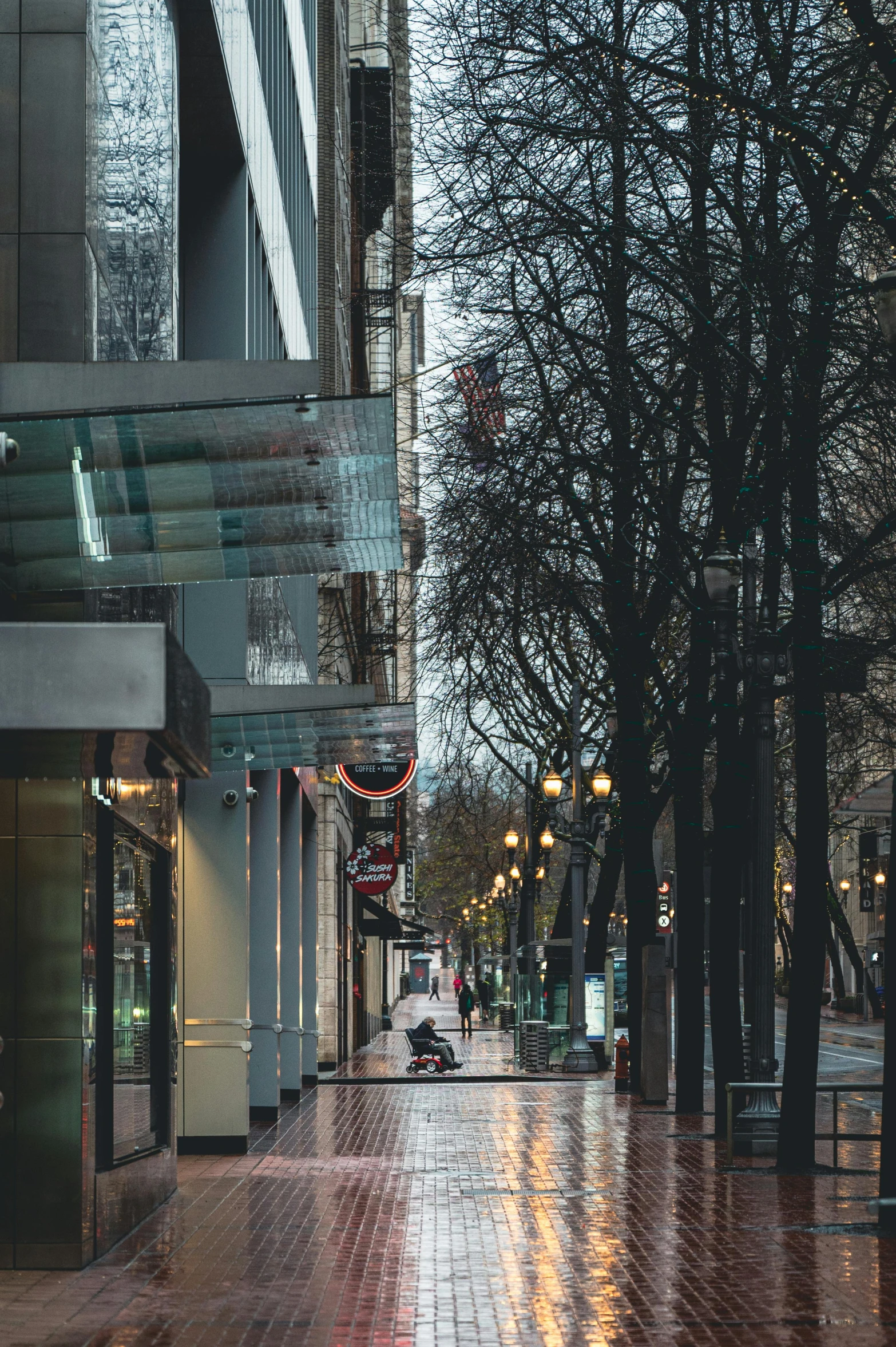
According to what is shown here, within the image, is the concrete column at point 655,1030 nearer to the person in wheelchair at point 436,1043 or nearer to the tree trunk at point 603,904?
the person in wheelchair at point 436,1043

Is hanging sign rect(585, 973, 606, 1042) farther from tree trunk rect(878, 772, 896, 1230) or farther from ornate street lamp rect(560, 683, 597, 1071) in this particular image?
tree trunk rect(878, 772, 896, 1230)

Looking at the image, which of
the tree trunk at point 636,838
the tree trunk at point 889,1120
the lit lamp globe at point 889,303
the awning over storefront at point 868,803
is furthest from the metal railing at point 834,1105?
the awning over storefront at point 868,803

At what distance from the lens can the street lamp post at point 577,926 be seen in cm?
3400

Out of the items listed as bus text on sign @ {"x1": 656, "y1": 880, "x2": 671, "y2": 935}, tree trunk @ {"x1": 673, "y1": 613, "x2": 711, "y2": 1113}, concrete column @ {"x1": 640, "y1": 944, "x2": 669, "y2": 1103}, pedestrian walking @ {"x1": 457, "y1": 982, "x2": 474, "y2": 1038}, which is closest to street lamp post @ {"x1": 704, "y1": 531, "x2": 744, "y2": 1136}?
tree trunk @ {"x1": 673, "y1": 613, "x2": 711, "y2": 1113}

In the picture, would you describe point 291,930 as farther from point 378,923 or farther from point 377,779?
point 378,923

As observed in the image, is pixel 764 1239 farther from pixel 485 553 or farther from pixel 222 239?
pixel 222 239

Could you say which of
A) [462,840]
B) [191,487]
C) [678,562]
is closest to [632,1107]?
[678,562]

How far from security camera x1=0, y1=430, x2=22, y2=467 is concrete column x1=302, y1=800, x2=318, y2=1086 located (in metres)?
21.9

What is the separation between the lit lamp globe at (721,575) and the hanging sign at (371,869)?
1832cm

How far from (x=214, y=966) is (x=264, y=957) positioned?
3784 millimetres

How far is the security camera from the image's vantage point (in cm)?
856

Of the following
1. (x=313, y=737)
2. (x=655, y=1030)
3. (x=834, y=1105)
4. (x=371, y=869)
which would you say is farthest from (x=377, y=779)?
(x=834, y=1105)

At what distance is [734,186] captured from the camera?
17.1m

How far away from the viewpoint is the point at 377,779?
3778 centimetres
